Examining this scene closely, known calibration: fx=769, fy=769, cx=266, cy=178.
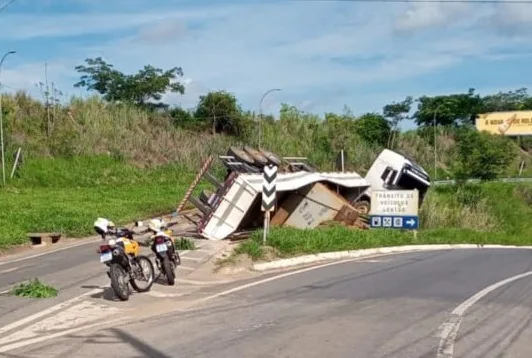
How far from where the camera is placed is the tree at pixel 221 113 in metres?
53.2

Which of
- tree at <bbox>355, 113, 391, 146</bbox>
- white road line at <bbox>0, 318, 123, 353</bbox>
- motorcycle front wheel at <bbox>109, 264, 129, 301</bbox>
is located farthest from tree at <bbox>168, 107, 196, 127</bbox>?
white road line at <bbox>0, 318, 123, 353</bbox>

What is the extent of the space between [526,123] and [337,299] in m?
75.6

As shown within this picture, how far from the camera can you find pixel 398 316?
1095cm

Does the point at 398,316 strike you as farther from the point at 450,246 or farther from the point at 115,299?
the point at 450,246

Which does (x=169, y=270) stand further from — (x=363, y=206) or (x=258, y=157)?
(x=363, y=206)

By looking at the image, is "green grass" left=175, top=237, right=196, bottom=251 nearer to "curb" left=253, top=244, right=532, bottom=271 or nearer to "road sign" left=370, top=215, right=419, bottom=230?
"curb" left=253, top=244, right=532, bottom=271

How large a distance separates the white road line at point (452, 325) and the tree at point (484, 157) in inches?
1612

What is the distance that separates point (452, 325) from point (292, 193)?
51.6 feet

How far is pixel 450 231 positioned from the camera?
98.8 feet

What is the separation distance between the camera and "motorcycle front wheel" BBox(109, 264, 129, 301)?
41.5ft

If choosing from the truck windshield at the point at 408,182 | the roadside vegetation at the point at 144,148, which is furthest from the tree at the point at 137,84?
the truck windshield at the point at 408,182

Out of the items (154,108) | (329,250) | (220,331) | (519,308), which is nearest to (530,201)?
(154,108)

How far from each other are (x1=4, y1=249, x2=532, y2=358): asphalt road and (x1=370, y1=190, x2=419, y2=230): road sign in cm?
973

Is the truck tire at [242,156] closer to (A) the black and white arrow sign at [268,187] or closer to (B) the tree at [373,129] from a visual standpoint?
(A) the black and white arrow sign at [268,187]
